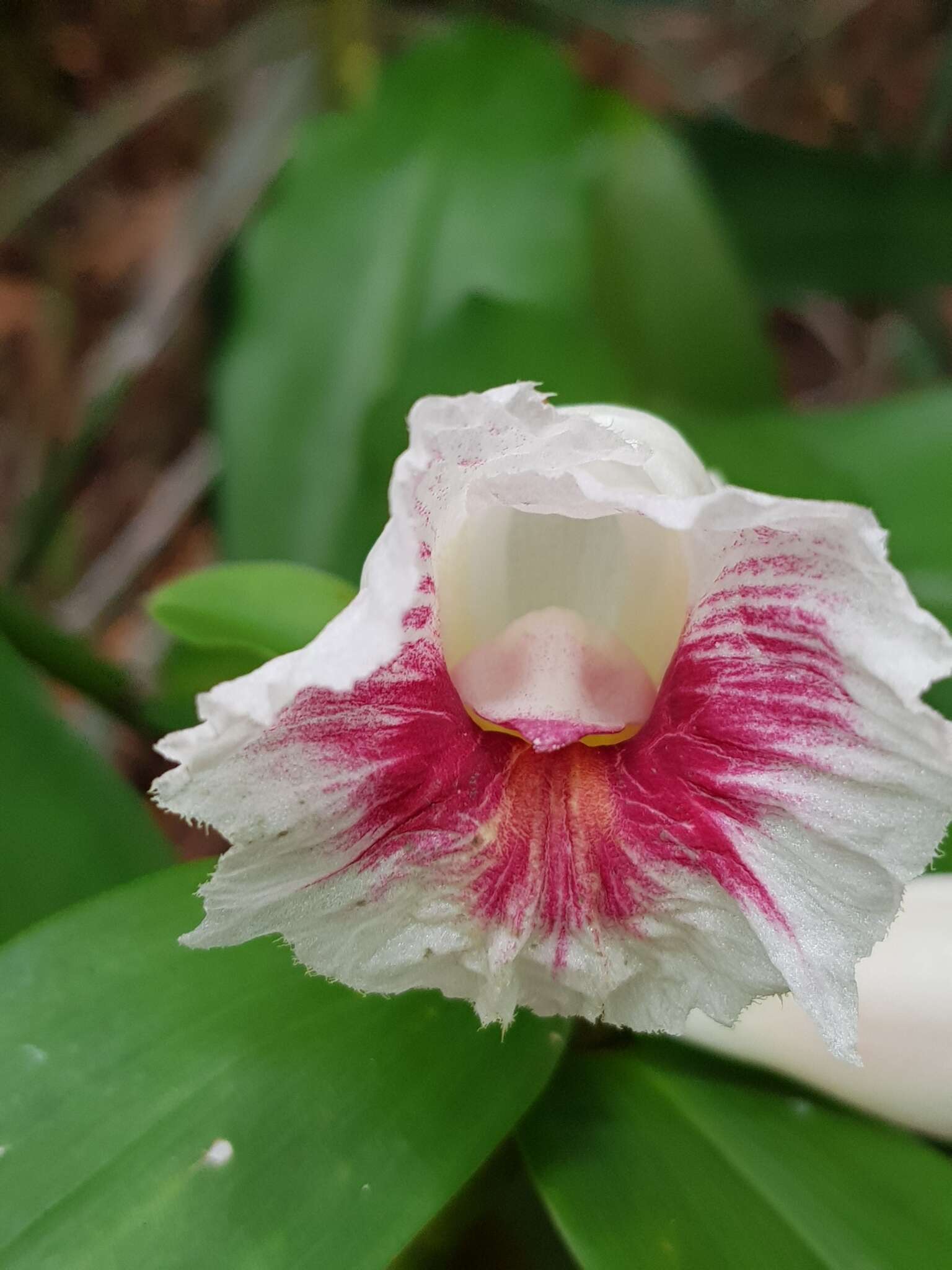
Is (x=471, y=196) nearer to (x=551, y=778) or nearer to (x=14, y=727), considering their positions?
(x=14, y=727)

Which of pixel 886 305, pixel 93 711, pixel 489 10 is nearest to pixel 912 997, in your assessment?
pixel 93 711

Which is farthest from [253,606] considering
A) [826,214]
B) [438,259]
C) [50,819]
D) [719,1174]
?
[826,214]

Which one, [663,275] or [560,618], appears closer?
[560,618]

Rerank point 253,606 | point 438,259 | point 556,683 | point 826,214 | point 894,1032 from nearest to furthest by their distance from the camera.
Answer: point 556,683 < point 894,1032 < point 253,606 < point 438,259 < point 826,214

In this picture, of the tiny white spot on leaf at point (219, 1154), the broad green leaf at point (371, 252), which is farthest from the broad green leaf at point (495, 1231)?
the broad green leaf at point (371, 252)

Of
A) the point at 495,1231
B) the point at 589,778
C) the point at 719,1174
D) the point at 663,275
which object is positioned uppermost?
the point at 663,275

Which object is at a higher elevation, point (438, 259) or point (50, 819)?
point (438, 259)

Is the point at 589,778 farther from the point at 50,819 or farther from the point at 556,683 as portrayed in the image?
the point at 50,819
